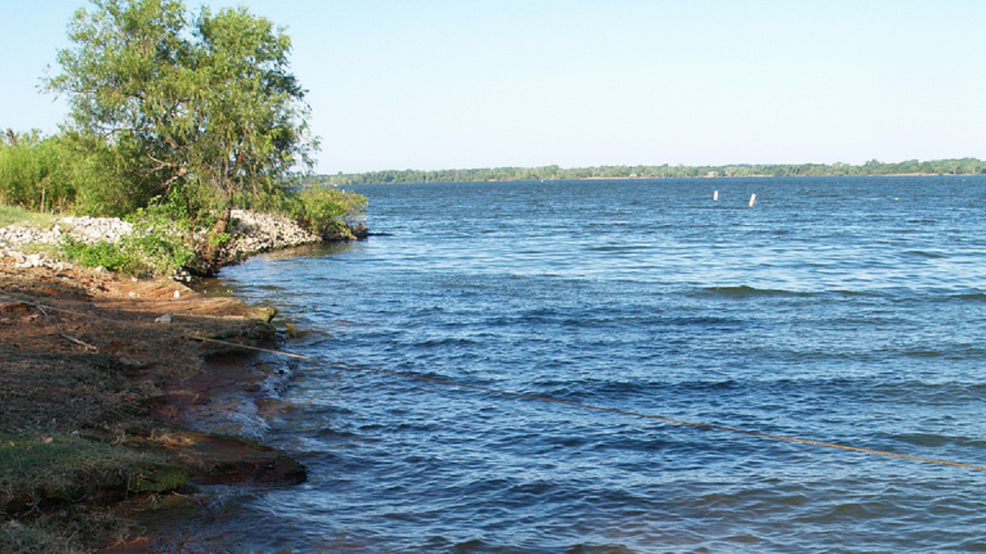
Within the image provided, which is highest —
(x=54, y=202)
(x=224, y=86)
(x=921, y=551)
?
(x=224, y=86)

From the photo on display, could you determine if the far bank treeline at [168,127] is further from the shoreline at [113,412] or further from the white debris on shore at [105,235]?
the shoreline at [113,412]

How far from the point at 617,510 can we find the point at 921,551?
279cm

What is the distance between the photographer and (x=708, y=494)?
7961 millimetres

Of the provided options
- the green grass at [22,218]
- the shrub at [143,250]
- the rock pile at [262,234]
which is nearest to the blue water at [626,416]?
the shrub at [143,250]

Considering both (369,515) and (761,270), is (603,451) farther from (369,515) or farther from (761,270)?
(761,270)

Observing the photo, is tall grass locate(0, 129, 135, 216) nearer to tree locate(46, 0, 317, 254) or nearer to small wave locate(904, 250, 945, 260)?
tree locate(46, 0, 317, 254)

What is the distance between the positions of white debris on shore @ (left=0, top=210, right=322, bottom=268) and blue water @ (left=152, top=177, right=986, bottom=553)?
3.96m

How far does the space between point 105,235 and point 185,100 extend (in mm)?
7672

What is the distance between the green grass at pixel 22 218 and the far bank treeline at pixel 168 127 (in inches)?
130

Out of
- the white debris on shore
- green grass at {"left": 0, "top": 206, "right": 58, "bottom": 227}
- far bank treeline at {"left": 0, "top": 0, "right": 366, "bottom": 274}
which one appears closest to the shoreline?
the white debris on shore

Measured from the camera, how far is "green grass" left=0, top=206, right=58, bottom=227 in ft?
65.2

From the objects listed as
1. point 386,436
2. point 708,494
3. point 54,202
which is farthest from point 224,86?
point 708,494

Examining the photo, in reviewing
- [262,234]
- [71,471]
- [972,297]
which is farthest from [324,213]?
[71,471]

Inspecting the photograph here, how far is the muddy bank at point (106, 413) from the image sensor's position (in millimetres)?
5812
